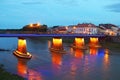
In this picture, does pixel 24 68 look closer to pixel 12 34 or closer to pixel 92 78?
pixel 92 78

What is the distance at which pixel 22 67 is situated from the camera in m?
38.2

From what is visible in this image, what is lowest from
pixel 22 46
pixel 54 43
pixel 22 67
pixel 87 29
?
pixel 22 67

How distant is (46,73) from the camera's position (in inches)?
1368

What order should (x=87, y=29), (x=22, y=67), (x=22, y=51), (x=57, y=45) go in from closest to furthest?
(x=22, y=67), (x=22, y=51), (x=57, y=45), (x=87, y=29)

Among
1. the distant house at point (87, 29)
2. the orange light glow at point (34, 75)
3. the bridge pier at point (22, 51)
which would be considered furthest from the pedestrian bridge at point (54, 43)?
the distant house at point (87, 29)

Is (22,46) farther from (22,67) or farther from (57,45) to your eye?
(57,45)

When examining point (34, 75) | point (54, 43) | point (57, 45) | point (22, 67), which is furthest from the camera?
point (54, 43)

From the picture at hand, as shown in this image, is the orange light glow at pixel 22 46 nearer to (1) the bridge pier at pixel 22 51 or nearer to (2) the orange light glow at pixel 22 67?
(1) the bridge pier at pixel 22 51

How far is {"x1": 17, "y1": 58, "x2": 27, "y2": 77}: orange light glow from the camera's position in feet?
112

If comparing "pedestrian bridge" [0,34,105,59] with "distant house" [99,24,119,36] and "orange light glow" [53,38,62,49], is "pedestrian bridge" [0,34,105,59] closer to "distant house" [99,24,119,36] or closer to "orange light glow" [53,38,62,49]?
"orange light glow" [53,38,62,49]

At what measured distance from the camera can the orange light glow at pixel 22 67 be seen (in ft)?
112

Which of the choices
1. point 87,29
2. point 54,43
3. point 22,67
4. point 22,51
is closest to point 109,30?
point 87,29

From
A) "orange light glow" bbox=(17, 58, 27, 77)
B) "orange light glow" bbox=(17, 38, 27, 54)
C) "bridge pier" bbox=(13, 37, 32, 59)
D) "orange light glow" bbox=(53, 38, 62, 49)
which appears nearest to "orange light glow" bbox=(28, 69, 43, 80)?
"orange light glow" bbox=(17, 58, 27, 77)

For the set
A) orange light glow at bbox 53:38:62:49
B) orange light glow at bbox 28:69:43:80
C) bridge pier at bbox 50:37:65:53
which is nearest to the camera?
orange light glow at bbox 28:69:43:80
